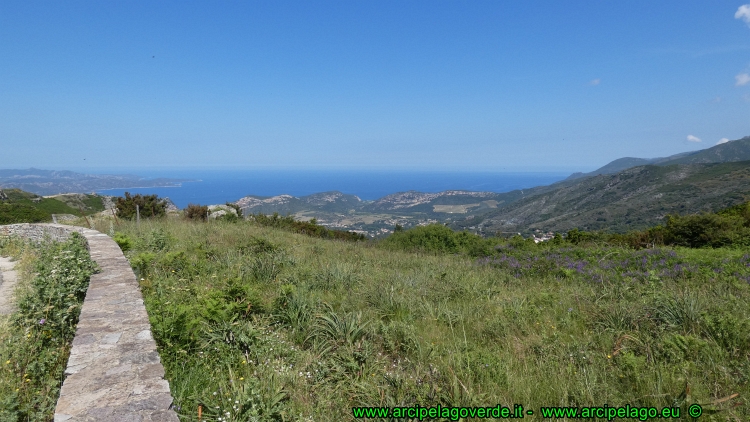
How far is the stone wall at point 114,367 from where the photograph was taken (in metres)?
1.96

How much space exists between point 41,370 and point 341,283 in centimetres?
404

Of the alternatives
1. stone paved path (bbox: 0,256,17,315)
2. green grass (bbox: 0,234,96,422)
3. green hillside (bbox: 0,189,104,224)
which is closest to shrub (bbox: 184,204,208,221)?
green hillside (bbox: 0,189,104,224)

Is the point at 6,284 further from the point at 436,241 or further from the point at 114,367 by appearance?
the point at 436,241

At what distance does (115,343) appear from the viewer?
278 centimetres

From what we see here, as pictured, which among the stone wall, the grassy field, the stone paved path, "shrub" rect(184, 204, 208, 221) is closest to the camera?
the stone wall

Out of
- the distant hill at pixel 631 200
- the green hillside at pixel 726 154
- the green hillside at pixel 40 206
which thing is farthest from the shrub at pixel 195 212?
the green hillside at pixel 726 154

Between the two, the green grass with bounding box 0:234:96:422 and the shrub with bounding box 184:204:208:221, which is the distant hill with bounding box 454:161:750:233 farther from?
the green grass with bounding box 0:234:96:422

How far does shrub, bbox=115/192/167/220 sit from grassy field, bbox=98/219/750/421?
14.2 meters

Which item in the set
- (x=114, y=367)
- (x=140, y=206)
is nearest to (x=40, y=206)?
(x=140, y=206)

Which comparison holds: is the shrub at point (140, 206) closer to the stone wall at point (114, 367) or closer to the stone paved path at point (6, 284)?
the stone paved path at point (6, 284)

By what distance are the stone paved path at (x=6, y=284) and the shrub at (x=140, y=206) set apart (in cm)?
782

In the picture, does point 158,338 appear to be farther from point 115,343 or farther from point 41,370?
point 41,370

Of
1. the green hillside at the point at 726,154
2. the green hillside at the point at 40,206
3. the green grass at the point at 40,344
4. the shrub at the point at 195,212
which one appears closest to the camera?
the green grass at the point at 40,344

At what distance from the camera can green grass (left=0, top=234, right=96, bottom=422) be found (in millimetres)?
2242
